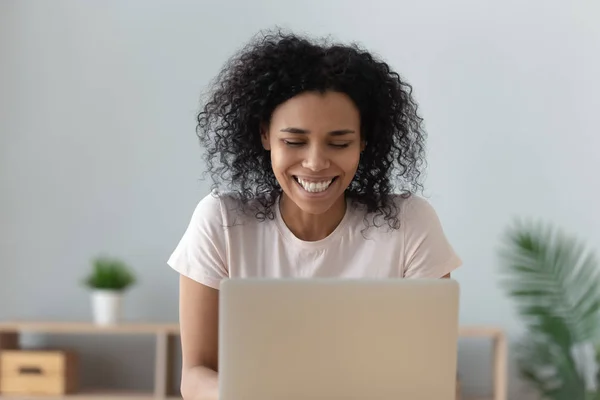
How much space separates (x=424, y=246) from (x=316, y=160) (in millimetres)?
323

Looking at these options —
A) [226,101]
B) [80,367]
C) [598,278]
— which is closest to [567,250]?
[598,278]

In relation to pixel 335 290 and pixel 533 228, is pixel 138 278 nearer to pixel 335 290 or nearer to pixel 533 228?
pixel 533 228

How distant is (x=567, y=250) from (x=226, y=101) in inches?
69.7

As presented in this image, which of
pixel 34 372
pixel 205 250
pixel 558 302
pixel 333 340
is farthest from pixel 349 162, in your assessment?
pixel 34 372

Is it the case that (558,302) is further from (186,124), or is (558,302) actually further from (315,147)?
(315,147)

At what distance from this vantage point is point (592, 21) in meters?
3.58

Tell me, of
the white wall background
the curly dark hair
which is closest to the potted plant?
the white wall background

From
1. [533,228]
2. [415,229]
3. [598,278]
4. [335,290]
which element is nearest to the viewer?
[335,290]

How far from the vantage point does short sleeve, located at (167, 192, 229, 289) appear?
174 cm

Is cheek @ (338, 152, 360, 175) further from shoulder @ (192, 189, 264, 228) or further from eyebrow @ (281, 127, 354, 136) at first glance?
shoulder @ (192, 189, 264, 228)

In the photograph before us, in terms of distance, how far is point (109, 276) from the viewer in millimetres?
3439

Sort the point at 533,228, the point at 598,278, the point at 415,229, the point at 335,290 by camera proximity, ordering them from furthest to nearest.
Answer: the point at 533,228 < the point at 598,278 < the point at 415,229 < the point at 335,290

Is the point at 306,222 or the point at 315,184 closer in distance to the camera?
the point at 315,184

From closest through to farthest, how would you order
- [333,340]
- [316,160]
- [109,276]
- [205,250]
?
[333,340]
[316,160]
[205,250]
[109,276]
